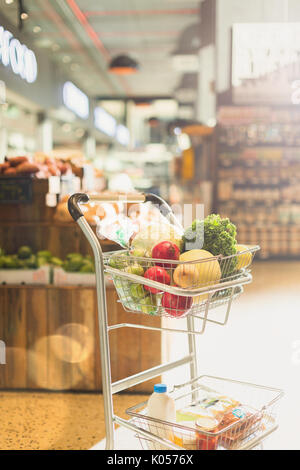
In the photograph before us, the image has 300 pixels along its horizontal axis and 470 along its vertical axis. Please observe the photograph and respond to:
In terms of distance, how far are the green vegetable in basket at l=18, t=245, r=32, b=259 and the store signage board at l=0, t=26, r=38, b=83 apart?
1.31 meters

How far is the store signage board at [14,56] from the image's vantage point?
3330mm

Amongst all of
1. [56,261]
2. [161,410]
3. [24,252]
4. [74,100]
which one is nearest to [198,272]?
[161,410]

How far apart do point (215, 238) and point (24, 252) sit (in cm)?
205

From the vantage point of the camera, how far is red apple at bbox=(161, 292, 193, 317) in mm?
1604

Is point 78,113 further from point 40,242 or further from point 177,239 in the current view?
point 177,239

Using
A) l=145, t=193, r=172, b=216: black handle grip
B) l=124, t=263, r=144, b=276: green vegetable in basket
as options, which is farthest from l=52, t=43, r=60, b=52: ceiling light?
l=124, t=263, r=144, b=276: green vegetable in basket

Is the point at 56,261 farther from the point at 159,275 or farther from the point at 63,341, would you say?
the point at 159,275

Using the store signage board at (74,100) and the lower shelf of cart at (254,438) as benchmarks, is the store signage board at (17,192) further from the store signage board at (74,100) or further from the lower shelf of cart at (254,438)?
the store signage board at (74,100)

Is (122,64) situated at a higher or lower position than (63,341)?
higher

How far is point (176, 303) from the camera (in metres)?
1.61

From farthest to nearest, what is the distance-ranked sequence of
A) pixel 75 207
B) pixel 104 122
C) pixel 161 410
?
pixel 104 122
pixel 75 207
pixel 161 410

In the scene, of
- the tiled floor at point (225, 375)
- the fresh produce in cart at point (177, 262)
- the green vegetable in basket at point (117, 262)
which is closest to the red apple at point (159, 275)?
the fresh produce in cart at point (177, 262)

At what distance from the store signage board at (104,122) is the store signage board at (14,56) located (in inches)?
306

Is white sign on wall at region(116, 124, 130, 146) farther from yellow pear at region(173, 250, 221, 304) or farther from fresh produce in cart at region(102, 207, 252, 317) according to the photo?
yellow pear at region(173, 250, 221, 304)
